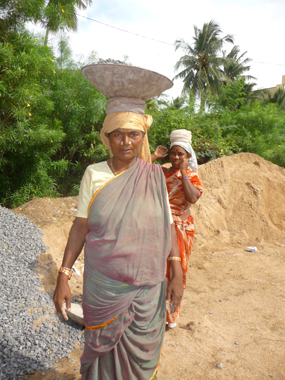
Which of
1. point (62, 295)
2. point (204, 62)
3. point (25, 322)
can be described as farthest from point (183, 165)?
point (204, 62)

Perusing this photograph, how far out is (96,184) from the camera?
1780 millimetres

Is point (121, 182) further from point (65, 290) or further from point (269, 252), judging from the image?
point (269, 252)

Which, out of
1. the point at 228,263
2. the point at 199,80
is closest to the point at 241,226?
the point at 228,263

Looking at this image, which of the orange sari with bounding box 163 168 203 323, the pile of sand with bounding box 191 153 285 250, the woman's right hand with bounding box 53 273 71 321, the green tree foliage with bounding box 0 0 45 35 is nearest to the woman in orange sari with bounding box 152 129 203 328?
the orange sari with bounding box 163 168 203 323

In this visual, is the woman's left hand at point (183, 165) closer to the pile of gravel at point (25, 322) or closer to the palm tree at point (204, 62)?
the pile of gravel at point (25, 322)

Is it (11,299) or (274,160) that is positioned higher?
(274,160)

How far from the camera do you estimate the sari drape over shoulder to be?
1658 mm

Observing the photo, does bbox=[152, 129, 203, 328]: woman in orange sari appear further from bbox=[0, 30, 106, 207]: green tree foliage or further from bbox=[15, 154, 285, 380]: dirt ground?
bbox=[0, 30, 106, 207]: green tree foliage

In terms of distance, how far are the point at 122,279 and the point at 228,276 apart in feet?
14.3

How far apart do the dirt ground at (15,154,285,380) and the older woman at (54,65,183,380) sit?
140cm

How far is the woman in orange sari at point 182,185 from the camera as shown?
3270 mm

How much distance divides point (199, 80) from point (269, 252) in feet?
63.7

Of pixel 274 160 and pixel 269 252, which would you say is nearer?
pixel 269 252

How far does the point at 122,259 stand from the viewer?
64.7 inches
